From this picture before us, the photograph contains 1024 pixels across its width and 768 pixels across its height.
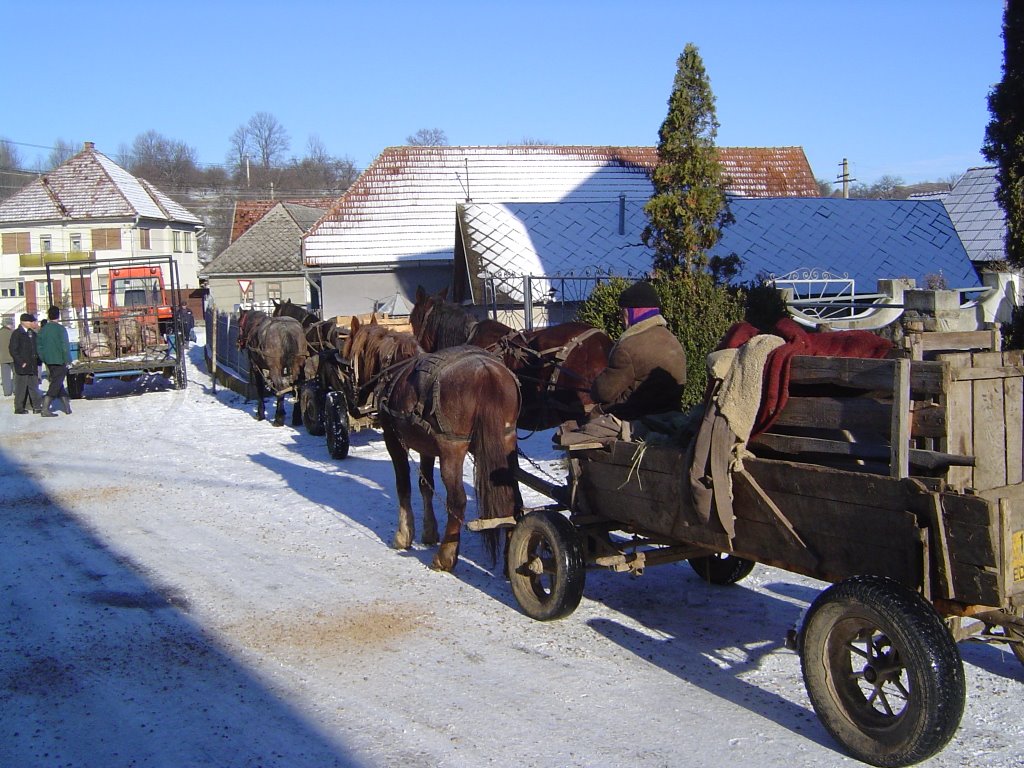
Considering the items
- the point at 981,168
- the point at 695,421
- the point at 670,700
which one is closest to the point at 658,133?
the point at 695,421

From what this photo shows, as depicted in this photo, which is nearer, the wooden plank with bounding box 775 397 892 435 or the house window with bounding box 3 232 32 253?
the wooden plank with bounding box 775 397 892 435

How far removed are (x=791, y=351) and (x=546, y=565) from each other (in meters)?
2.34

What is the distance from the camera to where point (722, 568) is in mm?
6785

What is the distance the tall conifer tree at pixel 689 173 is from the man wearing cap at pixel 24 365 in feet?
42.8

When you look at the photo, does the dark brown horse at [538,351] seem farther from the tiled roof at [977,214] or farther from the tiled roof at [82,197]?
the tiled roof at [82,197]

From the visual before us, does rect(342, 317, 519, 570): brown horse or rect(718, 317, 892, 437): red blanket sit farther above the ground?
rect(718, 317, 892, 437): red blanket

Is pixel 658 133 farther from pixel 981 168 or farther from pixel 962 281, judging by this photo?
pixel 981 168

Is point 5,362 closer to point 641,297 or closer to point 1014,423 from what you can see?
point 641,297

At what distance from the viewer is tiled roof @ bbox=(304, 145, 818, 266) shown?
2444 centimetres

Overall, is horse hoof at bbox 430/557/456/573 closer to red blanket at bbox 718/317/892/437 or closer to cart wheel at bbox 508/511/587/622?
cart wheel at bbox 508/511/587/622

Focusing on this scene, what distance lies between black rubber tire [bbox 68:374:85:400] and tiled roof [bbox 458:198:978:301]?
9.20 metres

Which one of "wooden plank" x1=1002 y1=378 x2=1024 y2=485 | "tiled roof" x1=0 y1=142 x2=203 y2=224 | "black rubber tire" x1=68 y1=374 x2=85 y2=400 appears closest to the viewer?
"wooden plank" x1=1002 y1=378 x2=1024 y2=485

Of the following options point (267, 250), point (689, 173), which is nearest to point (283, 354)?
point (689, 173)

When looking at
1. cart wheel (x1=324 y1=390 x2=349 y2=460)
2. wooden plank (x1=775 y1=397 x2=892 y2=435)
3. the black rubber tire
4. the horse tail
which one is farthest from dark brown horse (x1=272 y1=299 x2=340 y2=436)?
wooden plank (x1=775 y1=397 x2=892 y2=435)
